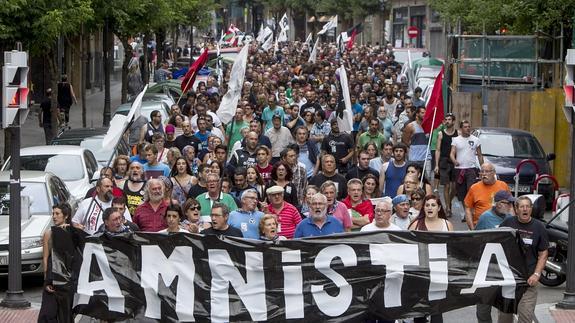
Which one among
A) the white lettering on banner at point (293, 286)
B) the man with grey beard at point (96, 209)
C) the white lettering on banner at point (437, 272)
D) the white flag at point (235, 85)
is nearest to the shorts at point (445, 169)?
the white flag at point (235, 85)

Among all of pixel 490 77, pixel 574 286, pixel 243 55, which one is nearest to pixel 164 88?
pixel 490 77

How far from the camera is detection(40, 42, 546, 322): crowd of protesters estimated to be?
11750mm

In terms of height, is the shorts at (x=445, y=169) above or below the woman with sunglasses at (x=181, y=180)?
below

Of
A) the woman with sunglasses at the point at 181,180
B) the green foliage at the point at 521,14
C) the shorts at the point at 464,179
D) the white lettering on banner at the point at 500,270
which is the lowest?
the shorts at the point at 464,179

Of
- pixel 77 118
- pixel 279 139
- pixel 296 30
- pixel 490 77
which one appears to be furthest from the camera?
pixel 296 30

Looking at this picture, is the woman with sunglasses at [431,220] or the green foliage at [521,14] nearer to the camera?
the woman with sunglasses at [431,220]

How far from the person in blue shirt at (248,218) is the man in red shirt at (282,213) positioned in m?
0.58

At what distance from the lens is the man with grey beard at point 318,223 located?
38.0ft

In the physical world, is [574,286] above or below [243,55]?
below

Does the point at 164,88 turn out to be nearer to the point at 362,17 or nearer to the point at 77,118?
the point at 77,118

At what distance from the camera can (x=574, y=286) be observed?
13328mm

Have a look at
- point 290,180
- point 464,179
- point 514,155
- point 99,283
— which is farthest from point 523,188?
point 99,283

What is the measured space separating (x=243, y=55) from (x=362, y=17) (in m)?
59.7

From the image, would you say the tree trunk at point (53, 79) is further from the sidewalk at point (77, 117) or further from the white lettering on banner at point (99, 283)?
the white lettering on banner at point (99, 283)
